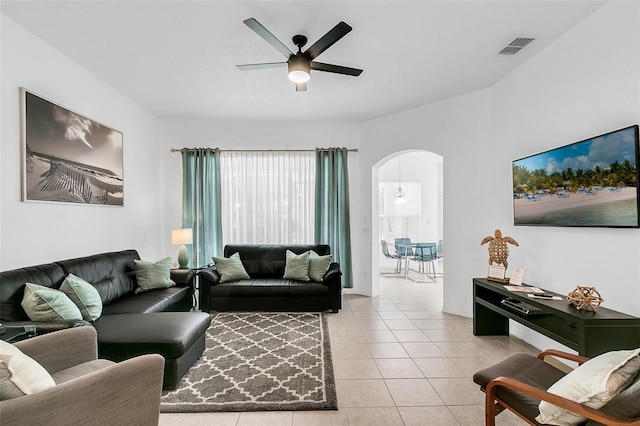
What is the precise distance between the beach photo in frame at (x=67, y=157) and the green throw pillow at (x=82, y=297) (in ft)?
2.81

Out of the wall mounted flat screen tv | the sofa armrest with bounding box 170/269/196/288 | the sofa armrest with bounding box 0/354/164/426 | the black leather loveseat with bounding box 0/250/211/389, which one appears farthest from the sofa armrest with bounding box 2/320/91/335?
the wall mounted flat screen tv

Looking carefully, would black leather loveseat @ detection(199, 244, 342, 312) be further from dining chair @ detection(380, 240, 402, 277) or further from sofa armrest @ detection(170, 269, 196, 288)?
dining chair @ detection(380, 240, 402, 277)

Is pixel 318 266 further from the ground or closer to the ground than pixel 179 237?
closer to the ground

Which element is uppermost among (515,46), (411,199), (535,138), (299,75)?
(515,46)

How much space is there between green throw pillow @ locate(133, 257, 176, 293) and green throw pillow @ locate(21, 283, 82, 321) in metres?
1.34

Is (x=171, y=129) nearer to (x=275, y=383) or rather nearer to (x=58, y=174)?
(x=58, y=174)

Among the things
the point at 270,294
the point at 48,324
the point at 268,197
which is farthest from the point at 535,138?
the point at 48,324

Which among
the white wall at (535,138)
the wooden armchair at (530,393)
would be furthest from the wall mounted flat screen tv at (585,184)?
the wooden armchair at (530,393)

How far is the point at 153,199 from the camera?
203 inches

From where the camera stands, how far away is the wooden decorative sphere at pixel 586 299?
2.33 meters

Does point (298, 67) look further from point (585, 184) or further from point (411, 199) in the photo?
point (411, 199)

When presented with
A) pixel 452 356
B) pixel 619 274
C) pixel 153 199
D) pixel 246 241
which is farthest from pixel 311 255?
pixel 619 274

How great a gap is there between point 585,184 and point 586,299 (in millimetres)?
911

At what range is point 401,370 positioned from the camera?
2812 mm
